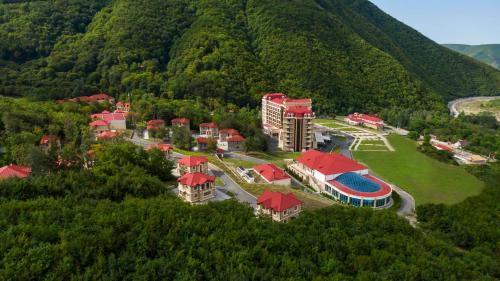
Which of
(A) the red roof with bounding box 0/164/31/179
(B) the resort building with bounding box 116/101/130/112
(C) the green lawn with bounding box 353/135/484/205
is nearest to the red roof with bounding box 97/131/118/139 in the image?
(A) the red roof with bounding box 0/164/31/179

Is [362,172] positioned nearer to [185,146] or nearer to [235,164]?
[235,164]

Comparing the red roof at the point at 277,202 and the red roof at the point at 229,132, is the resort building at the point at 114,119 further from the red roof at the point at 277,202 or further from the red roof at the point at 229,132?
the red roof at the point at 277,202

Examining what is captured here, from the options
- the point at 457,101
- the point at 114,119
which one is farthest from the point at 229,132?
the point at 457,101

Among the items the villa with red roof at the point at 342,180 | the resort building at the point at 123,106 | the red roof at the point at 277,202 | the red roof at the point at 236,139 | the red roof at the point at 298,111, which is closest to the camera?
the red roof at the point at 277,202

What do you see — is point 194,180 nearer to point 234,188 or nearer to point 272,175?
point 234,188

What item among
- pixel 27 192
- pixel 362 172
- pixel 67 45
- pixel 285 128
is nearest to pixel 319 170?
pixel 362 172

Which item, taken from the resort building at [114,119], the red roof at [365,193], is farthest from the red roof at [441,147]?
the resort building at [114,119]
